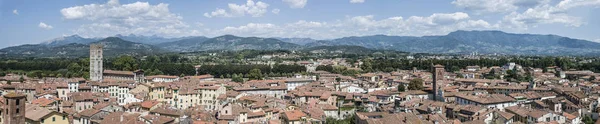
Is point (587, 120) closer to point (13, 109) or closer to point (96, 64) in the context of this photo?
point (13, 109)

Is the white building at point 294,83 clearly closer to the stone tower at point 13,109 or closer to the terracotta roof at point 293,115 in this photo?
the terracotta roof at point 293,115

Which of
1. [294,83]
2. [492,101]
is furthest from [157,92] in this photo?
[492,101]

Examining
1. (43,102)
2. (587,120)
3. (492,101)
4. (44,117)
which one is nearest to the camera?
(44,117)

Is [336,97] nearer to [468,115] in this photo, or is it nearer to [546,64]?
[468,115]

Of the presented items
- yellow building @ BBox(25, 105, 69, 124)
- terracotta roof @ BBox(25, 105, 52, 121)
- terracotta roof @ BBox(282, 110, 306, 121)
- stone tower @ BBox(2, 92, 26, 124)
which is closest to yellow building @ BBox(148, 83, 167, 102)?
terracotta roof @ BBox(282, 110, 306, 121)

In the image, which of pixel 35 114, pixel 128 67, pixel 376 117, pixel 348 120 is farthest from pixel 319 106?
pixel 128 67

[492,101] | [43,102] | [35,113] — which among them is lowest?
[492,101]

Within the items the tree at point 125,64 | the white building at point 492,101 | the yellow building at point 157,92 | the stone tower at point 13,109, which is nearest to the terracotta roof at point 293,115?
the white building at point 492,101

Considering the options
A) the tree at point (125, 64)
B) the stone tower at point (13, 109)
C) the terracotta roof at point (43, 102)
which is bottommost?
the terracotta roof at point (43, 102)
